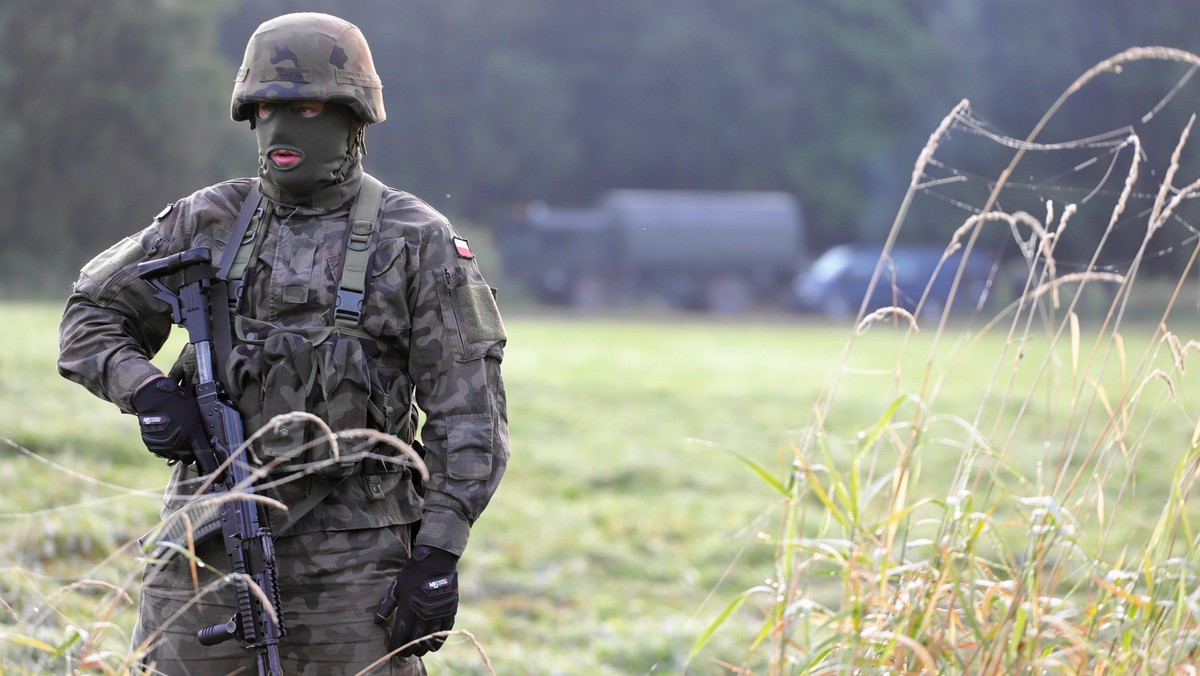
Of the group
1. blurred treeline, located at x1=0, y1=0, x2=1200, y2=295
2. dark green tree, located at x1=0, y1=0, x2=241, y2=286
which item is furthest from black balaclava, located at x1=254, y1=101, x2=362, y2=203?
blurred treeline, located at x1=0, y1=0, x2=1200, y2=295

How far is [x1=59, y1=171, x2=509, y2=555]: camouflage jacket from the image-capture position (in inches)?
99.7

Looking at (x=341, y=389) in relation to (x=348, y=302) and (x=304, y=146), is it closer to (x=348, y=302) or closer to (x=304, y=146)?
(x=348, y=302)

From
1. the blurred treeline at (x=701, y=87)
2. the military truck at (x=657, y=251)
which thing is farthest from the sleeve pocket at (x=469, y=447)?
the military truck at (x=657, y=251)

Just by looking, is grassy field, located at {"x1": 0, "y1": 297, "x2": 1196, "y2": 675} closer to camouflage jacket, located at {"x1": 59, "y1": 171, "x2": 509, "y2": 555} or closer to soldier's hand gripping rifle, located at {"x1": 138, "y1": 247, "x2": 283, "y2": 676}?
soldier's hand gripping rifle, located at {"x1": 138, "y1": 247, "x2": 283, "y2": 676}

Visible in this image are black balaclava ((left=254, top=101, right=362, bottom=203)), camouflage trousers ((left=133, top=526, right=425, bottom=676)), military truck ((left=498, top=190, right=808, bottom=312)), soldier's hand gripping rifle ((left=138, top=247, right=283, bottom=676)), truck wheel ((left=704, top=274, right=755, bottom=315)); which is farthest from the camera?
truck wheel ((left=704, top=274, right=755, bottom=315))

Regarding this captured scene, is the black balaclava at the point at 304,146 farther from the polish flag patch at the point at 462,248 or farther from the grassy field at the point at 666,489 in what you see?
the grassy field at the point at 666,489

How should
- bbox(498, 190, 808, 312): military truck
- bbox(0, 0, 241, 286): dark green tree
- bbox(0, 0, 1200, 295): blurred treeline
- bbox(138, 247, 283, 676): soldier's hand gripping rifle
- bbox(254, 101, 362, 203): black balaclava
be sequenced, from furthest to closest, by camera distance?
bbox(498, 190, 808, 312): military truck < bbox(0, 0, 1200, 295): blurred treeline < bbox(0, 0, 241, 286): dark green tree < bbox(254, 101, 362, 203): black balaclava < bbox(138, 247, 283, 676): soldier's hand gripping rifle

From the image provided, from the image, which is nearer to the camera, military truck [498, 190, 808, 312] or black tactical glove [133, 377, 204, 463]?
black tactical glove [133, 377, 204, 463]

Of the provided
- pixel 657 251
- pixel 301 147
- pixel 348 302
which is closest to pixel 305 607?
pixel 348 302

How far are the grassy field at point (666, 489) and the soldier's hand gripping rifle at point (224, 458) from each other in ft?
0.81

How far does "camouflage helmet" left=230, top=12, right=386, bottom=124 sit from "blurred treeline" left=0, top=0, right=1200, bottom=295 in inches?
733

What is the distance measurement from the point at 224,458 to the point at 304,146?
635mm

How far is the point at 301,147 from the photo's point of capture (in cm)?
260

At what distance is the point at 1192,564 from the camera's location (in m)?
2.29
